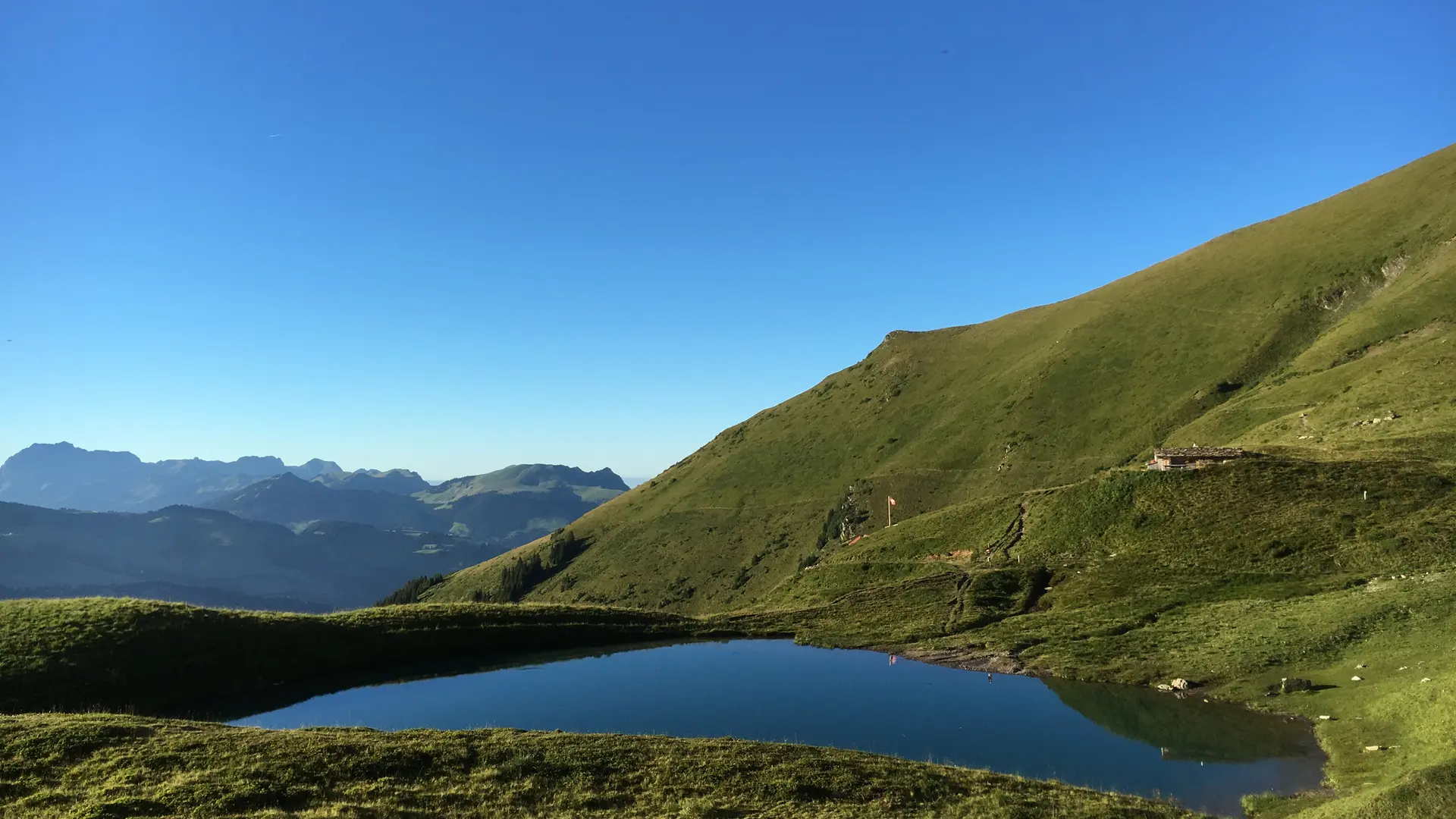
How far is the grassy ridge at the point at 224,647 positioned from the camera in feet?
107

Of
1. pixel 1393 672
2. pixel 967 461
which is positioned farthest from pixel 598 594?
pixel 1393 672

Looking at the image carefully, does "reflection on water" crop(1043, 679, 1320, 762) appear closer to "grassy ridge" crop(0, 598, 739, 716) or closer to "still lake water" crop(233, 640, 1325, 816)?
"still lake water" crop(233, 640, 1325, 816)

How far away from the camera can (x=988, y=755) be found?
28156 mm

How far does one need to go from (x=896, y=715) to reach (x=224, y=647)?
3575 cm

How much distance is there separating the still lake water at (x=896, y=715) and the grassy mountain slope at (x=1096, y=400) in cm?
2673

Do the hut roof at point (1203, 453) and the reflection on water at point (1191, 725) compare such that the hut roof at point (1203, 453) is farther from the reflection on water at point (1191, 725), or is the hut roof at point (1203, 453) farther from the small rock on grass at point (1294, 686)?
the reflection on water at point (1191, 725)

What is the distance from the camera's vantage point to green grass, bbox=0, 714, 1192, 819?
1962cm

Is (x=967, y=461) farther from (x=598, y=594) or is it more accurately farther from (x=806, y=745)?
(x=806, y=745)

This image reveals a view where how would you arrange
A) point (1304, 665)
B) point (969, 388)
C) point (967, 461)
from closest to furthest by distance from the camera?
point (1304, 665) < point (967, 461) < point (969, 388)

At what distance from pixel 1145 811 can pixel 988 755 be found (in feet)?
27.3

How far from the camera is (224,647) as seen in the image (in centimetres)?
3806

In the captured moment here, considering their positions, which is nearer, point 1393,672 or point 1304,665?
point 1393,672

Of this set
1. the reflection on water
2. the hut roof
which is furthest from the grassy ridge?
the hut roof

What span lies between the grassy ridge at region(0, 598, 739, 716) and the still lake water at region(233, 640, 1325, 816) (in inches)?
166
